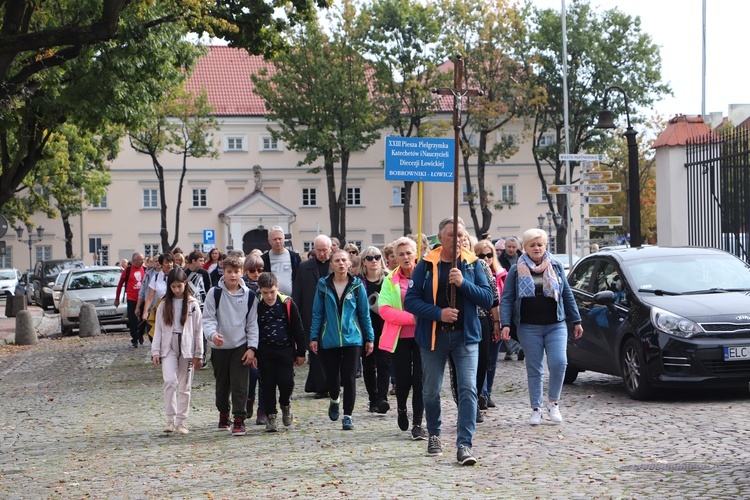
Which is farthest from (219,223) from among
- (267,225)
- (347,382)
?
(347,382)

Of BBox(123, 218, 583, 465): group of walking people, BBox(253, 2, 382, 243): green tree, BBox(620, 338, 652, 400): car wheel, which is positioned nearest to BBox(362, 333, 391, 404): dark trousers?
BBox(123, 218, 583, 465): group of walking people

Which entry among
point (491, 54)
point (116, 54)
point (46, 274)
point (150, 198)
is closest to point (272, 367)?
point (116, 54)

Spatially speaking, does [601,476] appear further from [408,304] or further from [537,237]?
[537,237]

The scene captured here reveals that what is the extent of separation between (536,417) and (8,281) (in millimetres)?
51741

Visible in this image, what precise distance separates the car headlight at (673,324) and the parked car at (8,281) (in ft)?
162

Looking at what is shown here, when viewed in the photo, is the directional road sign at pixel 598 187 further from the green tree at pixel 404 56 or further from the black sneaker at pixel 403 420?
the green tree at pixel 404 56

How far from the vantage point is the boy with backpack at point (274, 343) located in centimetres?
1120

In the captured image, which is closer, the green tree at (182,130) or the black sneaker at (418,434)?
the black sneaker at (418,434)

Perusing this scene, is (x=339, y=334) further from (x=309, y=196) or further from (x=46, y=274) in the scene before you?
(x=309, y=196)

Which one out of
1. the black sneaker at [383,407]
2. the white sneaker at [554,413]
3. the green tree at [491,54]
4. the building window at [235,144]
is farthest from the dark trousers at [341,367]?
the building window at [235,144]

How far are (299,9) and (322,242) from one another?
9439 millimetres

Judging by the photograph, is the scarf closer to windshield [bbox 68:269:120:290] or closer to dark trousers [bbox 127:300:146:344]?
dark trousers [bbox 127:300:146:344]

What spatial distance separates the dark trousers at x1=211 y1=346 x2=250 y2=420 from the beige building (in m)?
63.2

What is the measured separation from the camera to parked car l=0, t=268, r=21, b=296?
5834 centimetres
